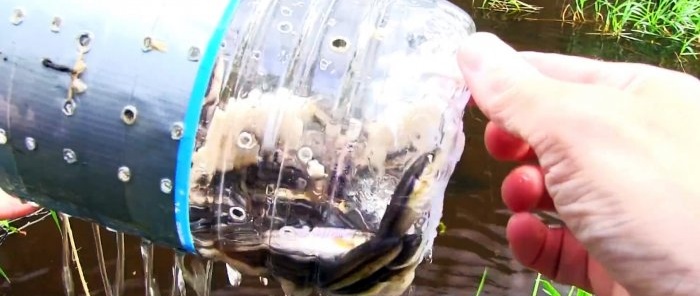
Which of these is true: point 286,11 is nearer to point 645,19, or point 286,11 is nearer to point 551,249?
point 551,249

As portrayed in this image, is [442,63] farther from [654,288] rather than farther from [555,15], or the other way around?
[555,15]

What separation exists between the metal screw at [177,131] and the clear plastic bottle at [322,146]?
0.15 feet

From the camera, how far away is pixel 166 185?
90cm

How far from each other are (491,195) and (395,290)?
1.40m

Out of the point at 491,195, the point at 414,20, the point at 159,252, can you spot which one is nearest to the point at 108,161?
the point at 414,20

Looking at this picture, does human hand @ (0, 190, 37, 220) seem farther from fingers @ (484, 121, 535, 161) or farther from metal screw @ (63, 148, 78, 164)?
fingers @ (484, 121, 535, 161)

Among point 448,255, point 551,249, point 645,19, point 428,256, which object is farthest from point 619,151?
point 645,19

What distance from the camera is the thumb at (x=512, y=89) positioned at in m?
0.86

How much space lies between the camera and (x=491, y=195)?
2.39 meters

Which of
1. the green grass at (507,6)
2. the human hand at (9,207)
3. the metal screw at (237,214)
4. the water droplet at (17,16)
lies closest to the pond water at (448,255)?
the human hand at (9,207)

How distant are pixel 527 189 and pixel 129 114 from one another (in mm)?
510

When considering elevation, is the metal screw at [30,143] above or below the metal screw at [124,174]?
above

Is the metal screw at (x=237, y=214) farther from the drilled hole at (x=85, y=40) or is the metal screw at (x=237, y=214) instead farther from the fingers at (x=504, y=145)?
the fingers at (x=504, y=145)

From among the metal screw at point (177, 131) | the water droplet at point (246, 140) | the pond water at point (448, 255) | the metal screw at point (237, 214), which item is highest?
the metal screw at point (177, 131)
